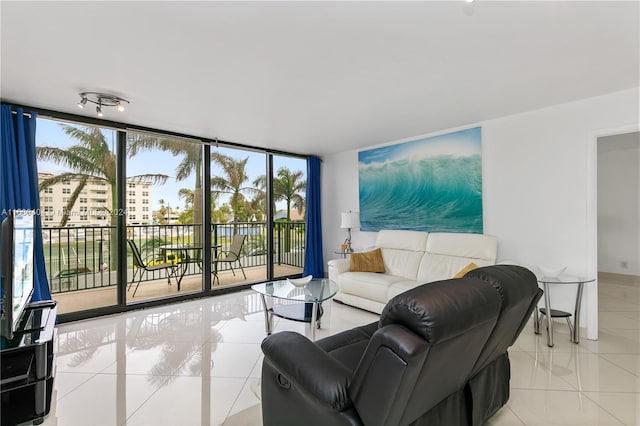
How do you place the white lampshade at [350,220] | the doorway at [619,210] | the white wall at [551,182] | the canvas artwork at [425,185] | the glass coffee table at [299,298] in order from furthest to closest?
the doorway at [619,210] → the white lampshade at [350,220] → the canvas artwork at [425,185] → the white wall at [551,182] → the glass coffee table at [299,298]

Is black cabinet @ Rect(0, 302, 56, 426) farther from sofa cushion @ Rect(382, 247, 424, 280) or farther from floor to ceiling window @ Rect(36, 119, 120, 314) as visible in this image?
sofa cushion @ Rect(382, 247, 424, 280)

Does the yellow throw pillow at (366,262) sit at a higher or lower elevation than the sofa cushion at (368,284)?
higher

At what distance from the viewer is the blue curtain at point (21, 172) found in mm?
3029

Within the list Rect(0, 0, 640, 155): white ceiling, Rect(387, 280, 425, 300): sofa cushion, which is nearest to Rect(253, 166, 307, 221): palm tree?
Rect(0, 0, 640, 155): white ceiling

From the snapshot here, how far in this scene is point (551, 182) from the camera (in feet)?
11.2

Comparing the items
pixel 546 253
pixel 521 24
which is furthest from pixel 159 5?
pixel 546 253

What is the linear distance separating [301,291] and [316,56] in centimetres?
209

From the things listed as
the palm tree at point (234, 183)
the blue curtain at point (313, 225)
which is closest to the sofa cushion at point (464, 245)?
the blue curtain at point (313, 225)

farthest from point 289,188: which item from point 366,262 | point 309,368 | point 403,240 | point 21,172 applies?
point 309,368

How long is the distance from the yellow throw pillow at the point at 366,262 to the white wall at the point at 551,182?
4.72 feet

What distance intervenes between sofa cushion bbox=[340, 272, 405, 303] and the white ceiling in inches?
78.0

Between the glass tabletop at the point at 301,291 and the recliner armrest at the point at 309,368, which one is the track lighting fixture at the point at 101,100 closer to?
the glass tabletop at the point at 301,291

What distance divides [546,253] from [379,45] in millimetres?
2917

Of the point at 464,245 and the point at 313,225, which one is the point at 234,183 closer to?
the point at 313,225
